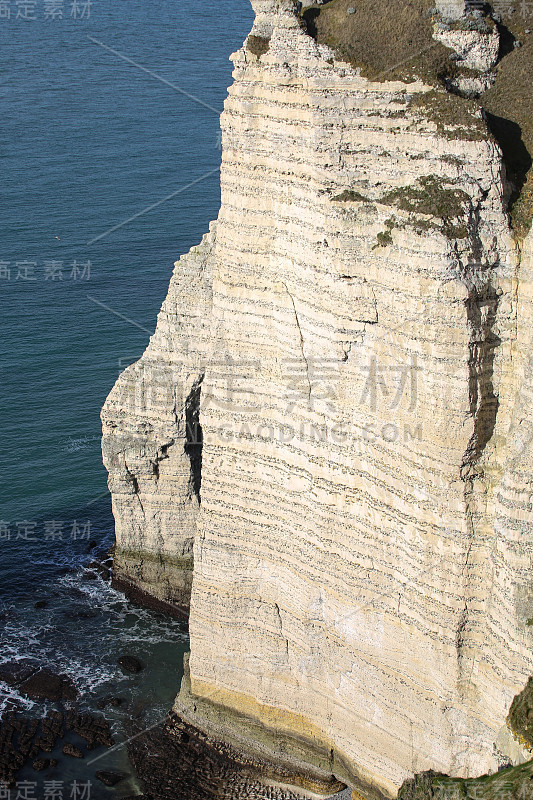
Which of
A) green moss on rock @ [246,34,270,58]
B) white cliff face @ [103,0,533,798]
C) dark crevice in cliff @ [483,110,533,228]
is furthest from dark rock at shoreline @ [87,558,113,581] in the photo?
dark crevice in cliff @ [483,110,533,228]

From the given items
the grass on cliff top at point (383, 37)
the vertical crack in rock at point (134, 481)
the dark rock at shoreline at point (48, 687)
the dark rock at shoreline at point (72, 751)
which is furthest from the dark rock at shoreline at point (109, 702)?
the grass on cliff top at point (383, 37)

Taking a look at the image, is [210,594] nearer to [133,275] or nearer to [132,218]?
[133,275]

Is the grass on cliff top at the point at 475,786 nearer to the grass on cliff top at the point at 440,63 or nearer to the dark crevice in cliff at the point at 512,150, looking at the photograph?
the grass on cliff top at the point at 440,63

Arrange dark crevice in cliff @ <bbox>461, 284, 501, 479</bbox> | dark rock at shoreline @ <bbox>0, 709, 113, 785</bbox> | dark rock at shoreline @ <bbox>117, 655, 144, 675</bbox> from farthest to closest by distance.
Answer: dark rock at shoreline @ <bbox>117, 655, 144, 675</bbox> → dark rock at shoreline @ <bbox>0, 709, 113, 785</bbox> → dark crevice in cliff @ <bbox>461, 284, 501, 479</bbox>

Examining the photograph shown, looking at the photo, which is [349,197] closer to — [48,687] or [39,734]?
[39,734]

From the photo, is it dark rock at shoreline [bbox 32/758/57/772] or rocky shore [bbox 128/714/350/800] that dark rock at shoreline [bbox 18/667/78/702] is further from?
rocky shore [bbox 128/714/350/800]
